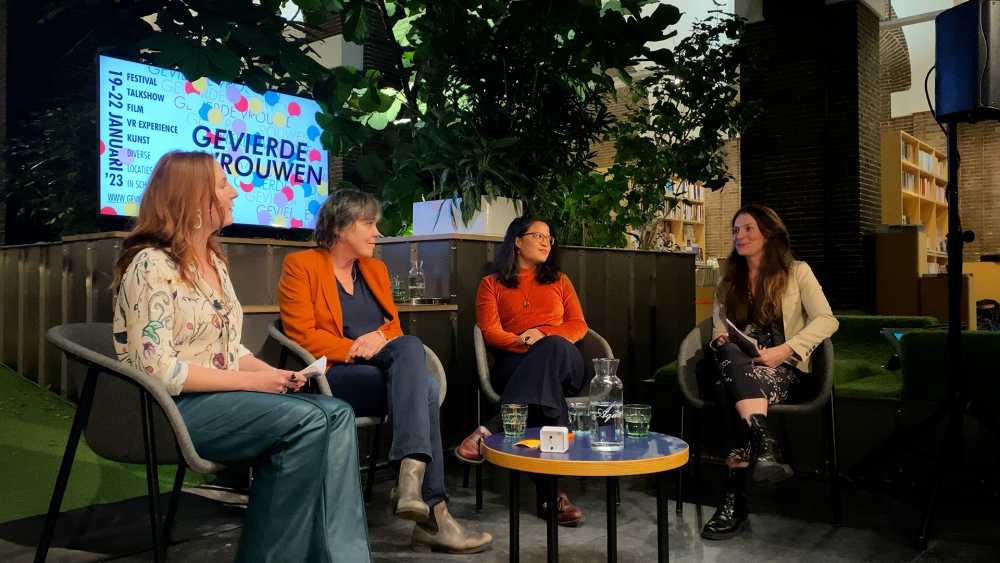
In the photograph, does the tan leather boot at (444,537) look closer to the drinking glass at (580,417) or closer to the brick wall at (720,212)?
the drinking glass at (580,417)

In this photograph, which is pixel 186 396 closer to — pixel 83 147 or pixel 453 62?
pixel 453 62

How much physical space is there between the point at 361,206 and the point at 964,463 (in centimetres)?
268

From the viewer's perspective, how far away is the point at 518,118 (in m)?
4.40

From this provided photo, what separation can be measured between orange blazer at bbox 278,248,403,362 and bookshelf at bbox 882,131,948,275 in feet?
22.4

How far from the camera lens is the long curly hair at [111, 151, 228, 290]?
80.8 inches

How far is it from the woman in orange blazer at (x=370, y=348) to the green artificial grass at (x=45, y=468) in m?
1.11

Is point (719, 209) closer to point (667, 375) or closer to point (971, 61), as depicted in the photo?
point (667, 375)

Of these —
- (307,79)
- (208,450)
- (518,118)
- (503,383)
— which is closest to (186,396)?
(208,450)

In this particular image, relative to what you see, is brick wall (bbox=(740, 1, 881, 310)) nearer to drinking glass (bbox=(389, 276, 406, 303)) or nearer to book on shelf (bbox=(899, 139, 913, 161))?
book on shelf (bbox=(899, 139, 913, 161))

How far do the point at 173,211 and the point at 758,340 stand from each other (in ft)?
7.64

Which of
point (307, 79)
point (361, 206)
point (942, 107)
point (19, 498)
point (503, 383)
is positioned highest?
point (307, 79)

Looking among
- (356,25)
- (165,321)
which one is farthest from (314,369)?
(356,25)

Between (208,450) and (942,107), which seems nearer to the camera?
(208,450)

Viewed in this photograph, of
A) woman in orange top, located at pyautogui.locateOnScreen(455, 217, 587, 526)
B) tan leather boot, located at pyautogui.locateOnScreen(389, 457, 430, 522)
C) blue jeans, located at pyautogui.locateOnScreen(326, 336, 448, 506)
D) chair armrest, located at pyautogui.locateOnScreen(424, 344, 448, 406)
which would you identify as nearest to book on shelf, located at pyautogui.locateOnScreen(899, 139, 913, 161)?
woman in orange top, located at pyautogui.locateOnScreen(455, 217, 587, 526)
